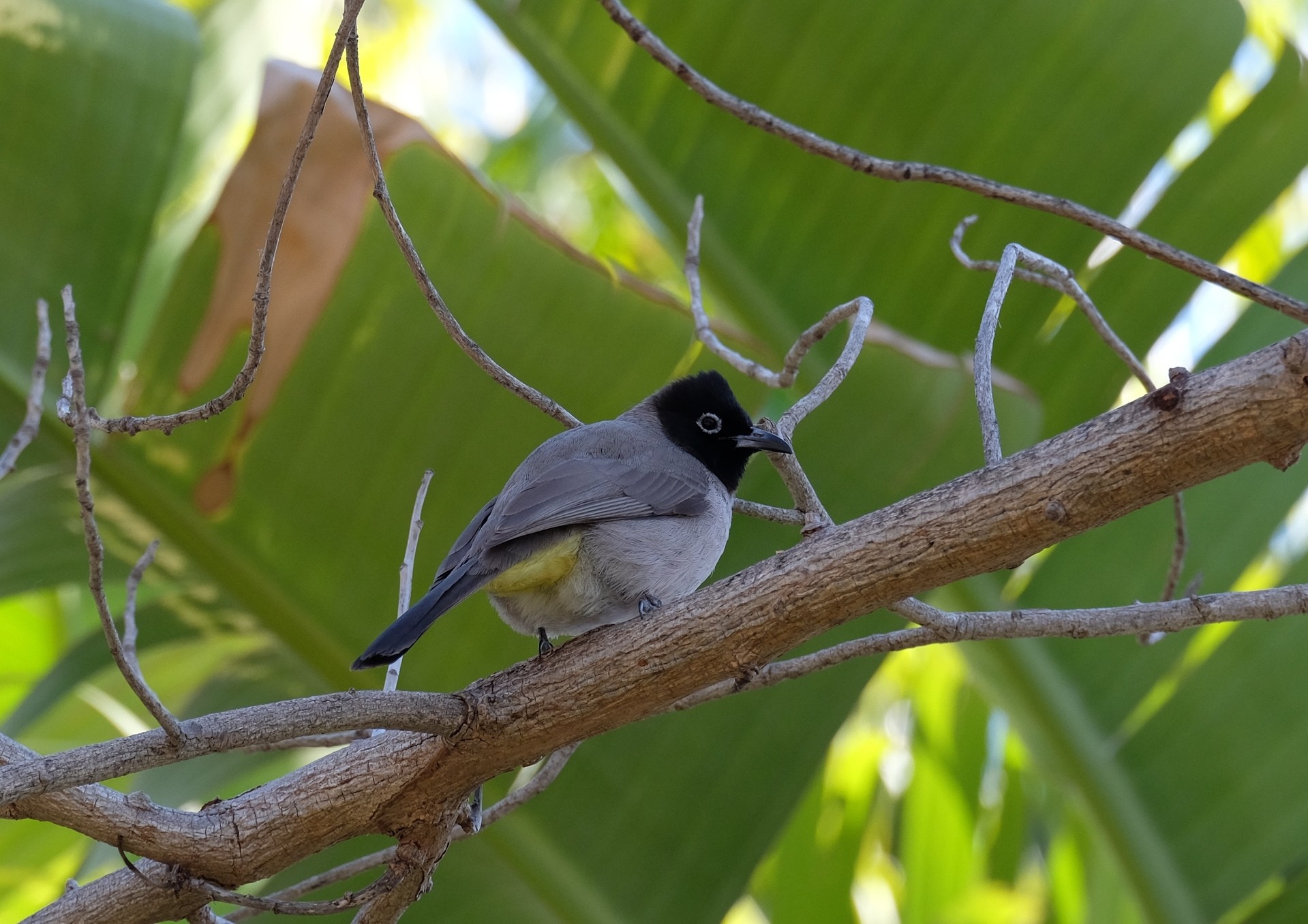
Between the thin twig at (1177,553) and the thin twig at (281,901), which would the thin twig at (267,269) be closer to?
the thin twig at (281,901)

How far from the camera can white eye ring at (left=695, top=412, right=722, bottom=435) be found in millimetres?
3264

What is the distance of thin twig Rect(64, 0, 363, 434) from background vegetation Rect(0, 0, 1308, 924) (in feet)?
4.16

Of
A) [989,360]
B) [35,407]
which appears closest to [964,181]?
[989,360]

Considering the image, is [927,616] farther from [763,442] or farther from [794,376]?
[763,442]

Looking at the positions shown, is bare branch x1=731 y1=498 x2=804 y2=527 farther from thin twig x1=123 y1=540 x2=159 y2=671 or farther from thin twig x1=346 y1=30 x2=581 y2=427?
thin twig x1=123 y1=540 x2=159 y2=671

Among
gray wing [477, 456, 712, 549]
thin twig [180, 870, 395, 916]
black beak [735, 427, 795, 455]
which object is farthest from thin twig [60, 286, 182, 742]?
black beak [735, 427, 795, 455]

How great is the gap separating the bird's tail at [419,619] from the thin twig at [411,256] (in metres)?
0.37

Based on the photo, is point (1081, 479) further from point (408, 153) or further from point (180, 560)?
point (180, 560)

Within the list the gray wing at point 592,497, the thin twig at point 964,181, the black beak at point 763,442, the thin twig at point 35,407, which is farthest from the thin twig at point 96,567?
the black beak at point 763,442

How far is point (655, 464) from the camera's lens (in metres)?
3.02

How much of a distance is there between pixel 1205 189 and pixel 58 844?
4.20 m

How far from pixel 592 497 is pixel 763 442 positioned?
449mm

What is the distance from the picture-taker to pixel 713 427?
10.8 feet

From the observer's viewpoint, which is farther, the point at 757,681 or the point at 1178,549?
the point at 1178,549
